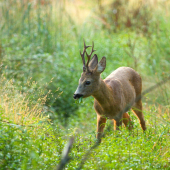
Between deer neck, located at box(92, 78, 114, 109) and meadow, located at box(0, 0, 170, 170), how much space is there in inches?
16.5

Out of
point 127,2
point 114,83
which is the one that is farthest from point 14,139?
point 127,2

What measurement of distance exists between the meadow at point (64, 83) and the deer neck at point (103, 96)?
1.38ft

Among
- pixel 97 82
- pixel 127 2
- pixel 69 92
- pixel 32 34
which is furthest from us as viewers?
pixel 127 2

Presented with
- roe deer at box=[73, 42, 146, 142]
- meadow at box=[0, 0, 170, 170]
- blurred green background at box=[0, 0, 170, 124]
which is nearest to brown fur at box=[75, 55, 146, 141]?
roe deer at box=[73, 42, 146, 142]

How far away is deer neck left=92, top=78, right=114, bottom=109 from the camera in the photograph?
473cm

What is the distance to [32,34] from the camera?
8.57m

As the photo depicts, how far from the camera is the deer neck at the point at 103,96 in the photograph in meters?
4.73

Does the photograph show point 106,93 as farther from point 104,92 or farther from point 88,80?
point 88,80

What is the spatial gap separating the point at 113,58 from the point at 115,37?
205 centimetres

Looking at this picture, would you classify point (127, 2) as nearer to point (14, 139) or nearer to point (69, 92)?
point (69, 92)

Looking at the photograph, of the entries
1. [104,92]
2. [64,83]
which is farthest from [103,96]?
[64,83]

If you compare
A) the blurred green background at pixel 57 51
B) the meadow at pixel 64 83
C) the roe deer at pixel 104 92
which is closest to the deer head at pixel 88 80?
the roe deer at pixel 104 92

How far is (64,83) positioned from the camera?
7914 mm

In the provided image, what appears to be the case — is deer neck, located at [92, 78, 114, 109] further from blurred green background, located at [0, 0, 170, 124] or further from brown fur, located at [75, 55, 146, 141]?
blurred green background, located at [0, 0, 170, 124]
